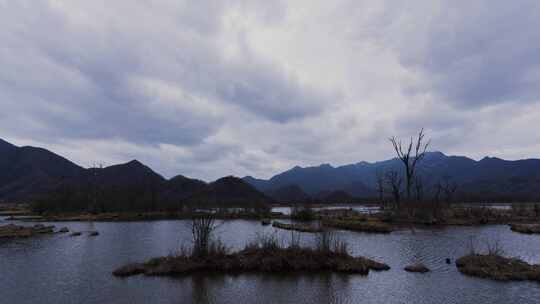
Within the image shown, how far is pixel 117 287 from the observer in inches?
750

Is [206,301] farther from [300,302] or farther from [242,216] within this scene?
[242,216]

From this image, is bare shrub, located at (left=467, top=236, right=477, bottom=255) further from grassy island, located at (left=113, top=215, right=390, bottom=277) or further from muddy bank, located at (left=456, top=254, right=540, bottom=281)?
grassy island, located at (left=113, top=215, right=390, bottom=277)

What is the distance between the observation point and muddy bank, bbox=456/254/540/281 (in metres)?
19.6

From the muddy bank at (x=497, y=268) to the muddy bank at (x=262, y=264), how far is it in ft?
16.1

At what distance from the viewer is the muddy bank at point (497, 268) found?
64.4 ft

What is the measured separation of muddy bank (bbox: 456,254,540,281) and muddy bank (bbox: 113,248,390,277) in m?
4.92

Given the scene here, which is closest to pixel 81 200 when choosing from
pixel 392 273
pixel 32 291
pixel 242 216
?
pixel 242 216

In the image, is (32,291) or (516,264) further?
(516,264)

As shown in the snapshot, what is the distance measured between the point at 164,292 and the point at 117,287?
9.92 ft

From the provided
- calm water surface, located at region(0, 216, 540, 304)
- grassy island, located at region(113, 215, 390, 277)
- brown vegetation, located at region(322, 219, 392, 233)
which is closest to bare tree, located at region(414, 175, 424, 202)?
brown vegetation, located at region(322, 219, 392, 233)

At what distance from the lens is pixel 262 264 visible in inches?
893

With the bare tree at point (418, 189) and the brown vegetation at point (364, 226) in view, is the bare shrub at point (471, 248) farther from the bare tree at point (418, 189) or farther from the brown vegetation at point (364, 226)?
the bare tree at point (418, 189)

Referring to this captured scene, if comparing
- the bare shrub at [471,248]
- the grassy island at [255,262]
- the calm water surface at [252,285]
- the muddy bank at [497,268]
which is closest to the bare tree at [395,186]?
the bare shrub at [471,248]

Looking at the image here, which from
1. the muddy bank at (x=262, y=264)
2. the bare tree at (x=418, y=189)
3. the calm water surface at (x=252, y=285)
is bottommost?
the calm water surface at (x=252, y=285)
